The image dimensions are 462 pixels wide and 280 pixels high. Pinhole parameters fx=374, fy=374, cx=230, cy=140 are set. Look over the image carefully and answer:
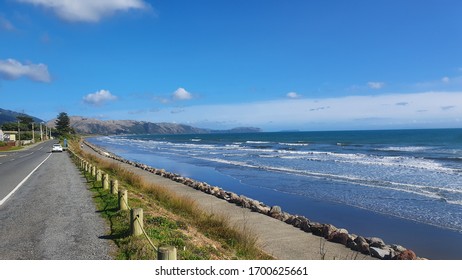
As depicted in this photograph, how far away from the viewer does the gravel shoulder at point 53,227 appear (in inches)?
273

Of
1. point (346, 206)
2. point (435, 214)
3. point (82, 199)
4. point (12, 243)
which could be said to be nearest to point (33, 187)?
point (82, 199)

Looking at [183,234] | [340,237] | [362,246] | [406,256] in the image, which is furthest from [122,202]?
[406,256]

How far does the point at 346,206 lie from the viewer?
16.0 m

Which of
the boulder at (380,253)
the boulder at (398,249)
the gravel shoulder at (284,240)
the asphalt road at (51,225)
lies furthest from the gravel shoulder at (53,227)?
the boulder at (398,249)

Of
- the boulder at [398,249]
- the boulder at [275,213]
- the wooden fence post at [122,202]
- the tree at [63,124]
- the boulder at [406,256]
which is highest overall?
the tree at [63,124]

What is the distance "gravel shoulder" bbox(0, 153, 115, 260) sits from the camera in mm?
6934

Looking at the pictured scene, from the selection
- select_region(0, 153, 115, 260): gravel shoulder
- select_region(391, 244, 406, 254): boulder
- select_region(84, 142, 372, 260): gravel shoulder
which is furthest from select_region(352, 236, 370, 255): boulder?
select_region(0, 153, 115, 260): gravel shoulder

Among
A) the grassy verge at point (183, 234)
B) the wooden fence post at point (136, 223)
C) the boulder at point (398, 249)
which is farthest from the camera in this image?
the boulder at point (398, 249)

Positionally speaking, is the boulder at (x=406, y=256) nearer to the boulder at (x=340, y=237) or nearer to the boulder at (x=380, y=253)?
the boulder at (x=380, y=253)

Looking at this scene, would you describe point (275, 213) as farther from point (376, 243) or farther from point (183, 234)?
point (183, 234)

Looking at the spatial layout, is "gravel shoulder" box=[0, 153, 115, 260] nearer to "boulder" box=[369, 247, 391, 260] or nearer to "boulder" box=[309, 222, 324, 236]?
"boulder" box=[309, 222, 324, 236]

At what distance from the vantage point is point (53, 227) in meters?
8.64
